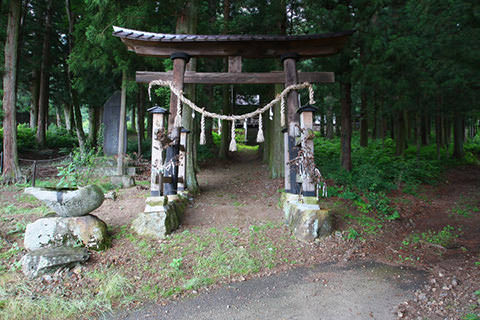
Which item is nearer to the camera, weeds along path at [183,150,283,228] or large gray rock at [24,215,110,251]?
large gray rock at [24,215,110,251]

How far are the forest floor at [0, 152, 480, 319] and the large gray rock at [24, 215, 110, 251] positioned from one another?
9.6 inches

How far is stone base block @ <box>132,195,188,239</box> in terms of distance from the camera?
15.3 ft

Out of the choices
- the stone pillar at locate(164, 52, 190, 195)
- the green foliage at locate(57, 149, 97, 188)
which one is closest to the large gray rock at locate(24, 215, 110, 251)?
the green foliage at locate(57, 149, 97, 188)

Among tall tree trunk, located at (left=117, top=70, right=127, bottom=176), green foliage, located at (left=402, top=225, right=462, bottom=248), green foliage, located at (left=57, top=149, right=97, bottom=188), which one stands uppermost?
tall tree trunk, located at (left=117, top=70, right=127, bottom=176)

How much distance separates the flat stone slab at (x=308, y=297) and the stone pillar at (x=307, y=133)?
153 centimetres

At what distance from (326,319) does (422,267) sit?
207 centimetres

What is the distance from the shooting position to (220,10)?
1185 centimetres

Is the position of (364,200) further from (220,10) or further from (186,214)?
(220,10)

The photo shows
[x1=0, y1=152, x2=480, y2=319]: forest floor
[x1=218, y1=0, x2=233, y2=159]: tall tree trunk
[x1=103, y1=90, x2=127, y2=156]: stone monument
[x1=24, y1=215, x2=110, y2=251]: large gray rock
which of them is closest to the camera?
[x1=0, y1=152, x2=480, y2=319]: forest floor

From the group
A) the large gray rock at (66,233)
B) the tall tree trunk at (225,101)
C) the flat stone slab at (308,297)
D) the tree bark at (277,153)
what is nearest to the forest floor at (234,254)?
the flat stone slab at (308,297)

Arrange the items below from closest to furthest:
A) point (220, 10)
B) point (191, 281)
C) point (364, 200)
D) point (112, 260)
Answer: point (191, 281), point (112, 260), point (364, 200), point (220, 10)

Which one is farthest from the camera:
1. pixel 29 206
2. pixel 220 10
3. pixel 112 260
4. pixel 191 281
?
Answer: pixel 220 10

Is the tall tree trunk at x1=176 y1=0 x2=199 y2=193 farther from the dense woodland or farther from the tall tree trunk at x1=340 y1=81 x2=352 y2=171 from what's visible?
the tall tree trunk at x1=340 y1=81 x2=352 y2=171

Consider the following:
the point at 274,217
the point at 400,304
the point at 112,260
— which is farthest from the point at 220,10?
the point at 400,304
